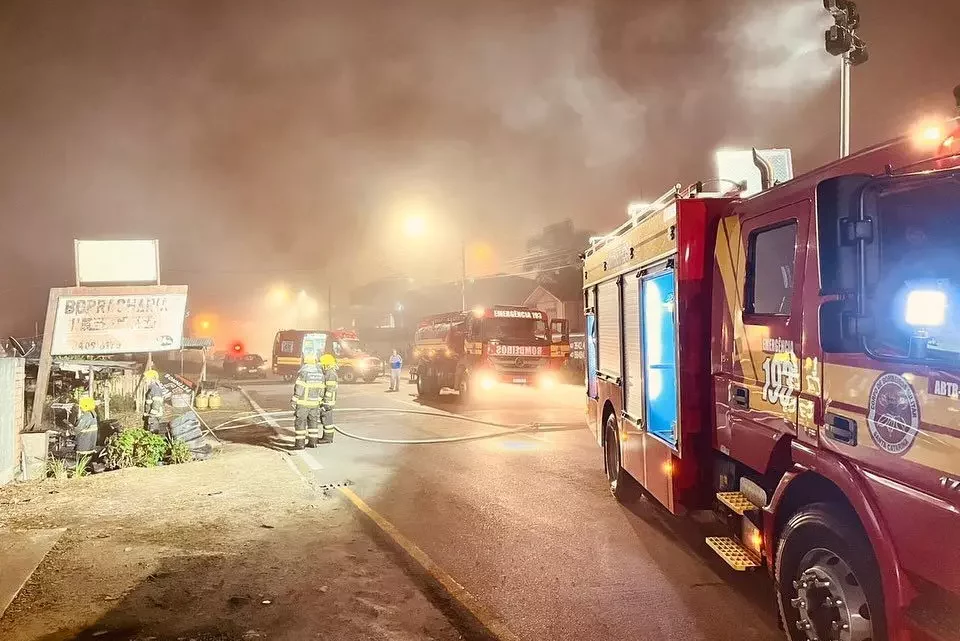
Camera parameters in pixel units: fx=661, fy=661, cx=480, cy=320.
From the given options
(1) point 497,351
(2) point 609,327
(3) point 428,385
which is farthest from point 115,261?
(3) point 428,385

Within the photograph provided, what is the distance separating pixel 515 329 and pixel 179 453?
34.2ft

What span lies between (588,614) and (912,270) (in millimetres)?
2719

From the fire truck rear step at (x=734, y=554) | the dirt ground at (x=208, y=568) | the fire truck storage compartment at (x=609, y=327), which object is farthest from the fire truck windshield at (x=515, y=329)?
the fire truck rear step at (x=734, y=554)

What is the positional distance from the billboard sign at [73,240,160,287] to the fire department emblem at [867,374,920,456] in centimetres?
974

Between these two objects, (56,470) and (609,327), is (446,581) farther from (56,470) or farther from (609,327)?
(56,470)

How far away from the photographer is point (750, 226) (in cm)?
403

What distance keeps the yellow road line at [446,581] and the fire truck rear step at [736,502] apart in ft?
4.98

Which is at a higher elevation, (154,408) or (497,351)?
(497,351)

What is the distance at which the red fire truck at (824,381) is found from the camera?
246 cm

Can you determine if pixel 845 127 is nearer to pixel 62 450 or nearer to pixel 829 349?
pixel 829 349

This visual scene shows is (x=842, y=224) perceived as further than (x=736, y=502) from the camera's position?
No

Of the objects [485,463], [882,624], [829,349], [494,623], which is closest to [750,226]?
[829,349]

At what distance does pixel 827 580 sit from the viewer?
3.06 m

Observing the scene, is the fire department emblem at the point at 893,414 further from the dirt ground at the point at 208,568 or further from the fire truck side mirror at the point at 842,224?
the dirt ground at the point at 208,568
